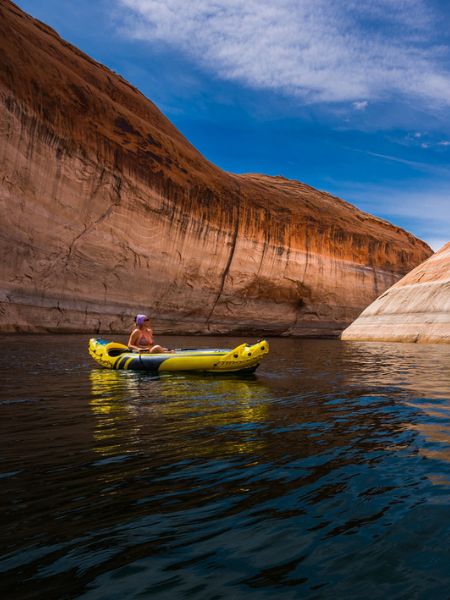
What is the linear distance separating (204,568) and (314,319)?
133 ft

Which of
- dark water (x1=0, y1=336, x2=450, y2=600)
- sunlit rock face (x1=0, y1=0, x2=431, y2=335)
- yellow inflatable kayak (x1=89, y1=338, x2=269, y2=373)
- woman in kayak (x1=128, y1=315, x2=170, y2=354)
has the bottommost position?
dark water (x1=0, y1=336, x2=450, y2=600)

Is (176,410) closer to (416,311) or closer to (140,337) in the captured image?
(140,337)

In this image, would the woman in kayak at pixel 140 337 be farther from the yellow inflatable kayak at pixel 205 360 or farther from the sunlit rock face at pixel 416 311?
the sunlit rock face at pixel 416 311

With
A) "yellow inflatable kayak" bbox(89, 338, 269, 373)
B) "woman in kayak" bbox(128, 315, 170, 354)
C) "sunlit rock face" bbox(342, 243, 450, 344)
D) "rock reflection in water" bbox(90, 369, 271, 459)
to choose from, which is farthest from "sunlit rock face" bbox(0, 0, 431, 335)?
"rock reflection in water" bbox(90, 369, 271, 459)

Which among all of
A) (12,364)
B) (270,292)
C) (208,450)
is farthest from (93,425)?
(270,292)

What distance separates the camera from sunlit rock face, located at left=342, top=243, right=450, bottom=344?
2139 cm

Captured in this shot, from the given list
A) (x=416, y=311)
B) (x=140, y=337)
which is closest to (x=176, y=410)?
(x=140, y=337)

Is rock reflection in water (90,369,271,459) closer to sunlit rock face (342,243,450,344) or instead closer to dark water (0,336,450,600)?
dark water (0,336,450,600)

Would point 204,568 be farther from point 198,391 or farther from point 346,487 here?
point 198,391

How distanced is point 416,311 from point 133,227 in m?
18.4

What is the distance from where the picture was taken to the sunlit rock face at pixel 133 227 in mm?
25016

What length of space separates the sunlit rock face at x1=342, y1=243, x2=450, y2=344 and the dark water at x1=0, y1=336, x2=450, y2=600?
56.1 feet

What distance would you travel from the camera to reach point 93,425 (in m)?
4.81

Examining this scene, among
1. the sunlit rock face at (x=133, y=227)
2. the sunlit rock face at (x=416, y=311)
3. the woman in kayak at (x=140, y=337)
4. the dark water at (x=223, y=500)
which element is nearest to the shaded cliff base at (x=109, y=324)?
the sunlit rock face at (x=133, y=227)
